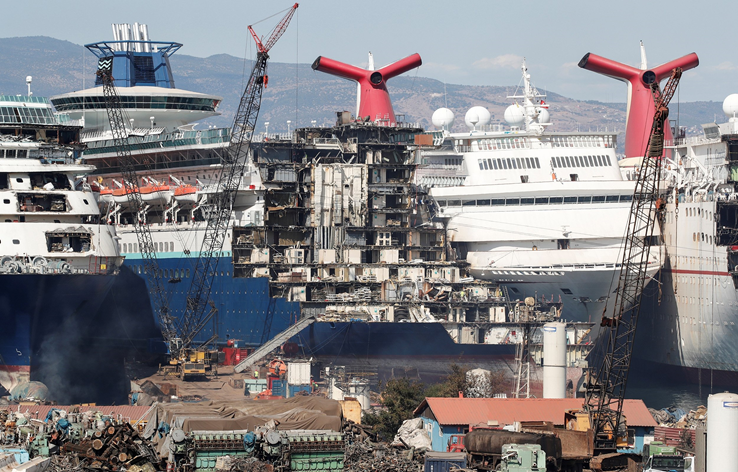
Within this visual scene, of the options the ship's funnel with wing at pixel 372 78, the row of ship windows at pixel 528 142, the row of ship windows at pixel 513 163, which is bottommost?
the row of ship windows at pixel 513 163

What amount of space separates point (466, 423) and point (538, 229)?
1162 inches

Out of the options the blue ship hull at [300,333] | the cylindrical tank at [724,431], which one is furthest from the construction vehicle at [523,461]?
the blue ship hull at [300,333]

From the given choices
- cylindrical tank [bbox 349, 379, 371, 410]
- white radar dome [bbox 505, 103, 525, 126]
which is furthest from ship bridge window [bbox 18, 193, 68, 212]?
white radar dome [bbox 505, 103, 525, 126]

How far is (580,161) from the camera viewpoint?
8662 centimetres

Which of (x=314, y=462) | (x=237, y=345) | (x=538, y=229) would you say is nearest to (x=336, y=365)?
(x=237, y=345)

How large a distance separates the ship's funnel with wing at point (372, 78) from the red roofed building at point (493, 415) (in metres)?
42.8

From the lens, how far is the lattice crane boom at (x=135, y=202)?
83125mm

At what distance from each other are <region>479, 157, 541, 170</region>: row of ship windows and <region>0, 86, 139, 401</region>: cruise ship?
26933mm

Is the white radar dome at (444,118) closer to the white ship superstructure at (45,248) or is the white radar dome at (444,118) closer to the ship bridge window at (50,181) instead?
the white ship superstructure at (45,248)

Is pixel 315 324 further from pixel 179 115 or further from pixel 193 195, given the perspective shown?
pixel 179 115

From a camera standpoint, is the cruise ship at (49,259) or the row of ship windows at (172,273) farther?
the row of ship windows at (172,273)

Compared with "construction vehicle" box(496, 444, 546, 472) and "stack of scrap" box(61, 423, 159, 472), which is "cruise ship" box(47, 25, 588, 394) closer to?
"construction vehicle" box(496, 444, 546, 472)

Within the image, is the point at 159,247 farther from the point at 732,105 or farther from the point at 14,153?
the point at 732,105

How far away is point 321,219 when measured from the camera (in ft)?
272
